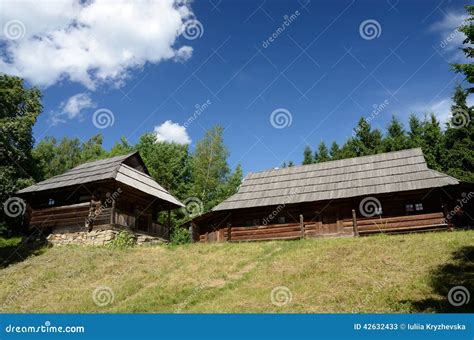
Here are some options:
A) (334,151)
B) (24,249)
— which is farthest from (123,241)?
(334,151)

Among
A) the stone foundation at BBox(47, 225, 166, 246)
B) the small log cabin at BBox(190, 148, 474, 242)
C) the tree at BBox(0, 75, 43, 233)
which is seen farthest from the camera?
the tree at BBox(0, 75, 43, 233)

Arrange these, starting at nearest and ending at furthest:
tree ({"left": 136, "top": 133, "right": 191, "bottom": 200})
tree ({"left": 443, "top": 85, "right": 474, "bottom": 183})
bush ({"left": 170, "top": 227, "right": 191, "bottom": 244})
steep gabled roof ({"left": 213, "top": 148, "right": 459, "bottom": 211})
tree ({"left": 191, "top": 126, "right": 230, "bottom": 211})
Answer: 1. steep gabled roof ({"left": 213, "top": 148, "right": 459, "bottom": 211})
2. tree ({"left": 443, "top": 85, "right": 474, "bottom": 183})
3. bush ({"left": 170, "top": 227, "right": 191, "bottom": 244})
4. tree ({"left": 191, "top": 126, "right": 230, "bottom": 211})
5. tree ({"left": 136, "top": 133, "right": 191, "bottom": 200})

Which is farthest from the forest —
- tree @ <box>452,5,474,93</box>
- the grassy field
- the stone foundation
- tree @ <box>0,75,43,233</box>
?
tree @ <box>452,5,474,93</box>

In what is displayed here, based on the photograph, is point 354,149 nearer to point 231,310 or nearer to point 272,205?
point 272,205

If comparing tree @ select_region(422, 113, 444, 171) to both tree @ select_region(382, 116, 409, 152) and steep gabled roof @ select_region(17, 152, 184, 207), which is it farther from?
steep gabled roof @ select_region(17, 152, 184, 207)

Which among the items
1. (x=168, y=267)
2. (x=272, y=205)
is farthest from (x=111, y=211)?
(x=272, y=205)

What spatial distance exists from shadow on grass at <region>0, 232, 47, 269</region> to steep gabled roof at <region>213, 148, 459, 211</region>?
926 centimetres

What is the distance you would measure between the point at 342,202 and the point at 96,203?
41.6ft

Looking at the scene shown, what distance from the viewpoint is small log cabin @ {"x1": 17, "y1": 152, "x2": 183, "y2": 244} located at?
2131 centimetres

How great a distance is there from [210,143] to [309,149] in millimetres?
10603

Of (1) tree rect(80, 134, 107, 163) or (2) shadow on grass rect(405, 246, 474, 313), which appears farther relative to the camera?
(1) tree rect(80, 134, 107, 163)

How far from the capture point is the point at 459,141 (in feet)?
103

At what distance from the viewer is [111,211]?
2114cm

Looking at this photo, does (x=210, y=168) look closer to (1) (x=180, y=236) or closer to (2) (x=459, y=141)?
(1) (x=180, y=236)
